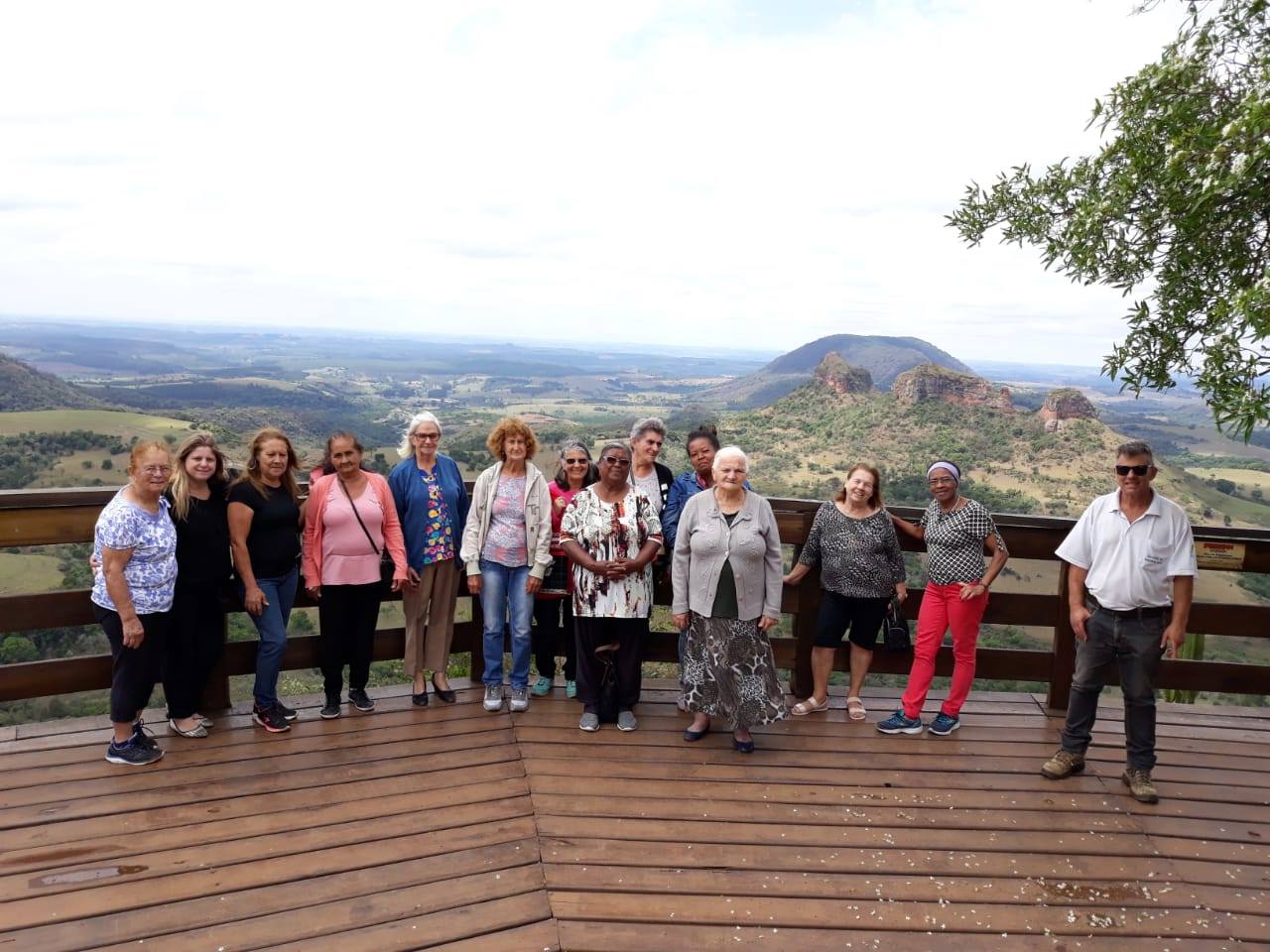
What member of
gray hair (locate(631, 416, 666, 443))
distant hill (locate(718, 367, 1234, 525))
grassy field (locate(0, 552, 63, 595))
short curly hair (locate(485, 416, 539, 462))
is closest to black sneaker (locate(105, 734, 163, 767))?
short curly hair (locate(485, 416, 539, 462))

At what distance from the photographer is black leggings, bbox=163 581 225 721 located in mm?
3508

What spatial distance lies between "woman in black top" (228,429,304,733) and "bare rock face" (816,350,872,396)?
2837 cm

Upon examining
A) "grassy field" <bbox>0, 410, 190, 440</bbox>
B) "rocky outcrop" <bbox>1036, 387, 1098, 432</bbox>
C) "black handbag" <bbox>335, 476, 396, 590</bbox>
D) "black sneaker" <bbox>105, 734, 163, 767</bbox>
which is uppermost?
"rocky outcrop" <bbox>1036, 387, 1098, 432</bbox>

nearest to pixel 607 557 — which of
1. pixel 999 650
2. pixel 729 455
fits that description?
pixel 729 455

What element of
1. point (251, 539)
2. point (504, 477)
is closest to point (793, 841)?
point (504, 477)

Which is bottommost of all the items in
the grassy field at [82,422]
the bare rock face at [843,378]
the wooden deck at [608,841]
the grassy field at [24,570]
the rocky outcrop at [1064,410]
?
the grassy field at [24,570]

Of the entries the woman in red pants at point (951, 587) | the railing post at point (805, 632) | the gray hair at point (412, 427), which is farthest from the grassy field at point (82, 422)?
the woman in red pants at point (951, 587)

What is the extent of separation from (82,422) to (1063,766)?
2911 centimetres

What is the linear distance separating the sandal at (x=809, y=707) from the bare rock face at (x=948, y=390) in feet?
79.8

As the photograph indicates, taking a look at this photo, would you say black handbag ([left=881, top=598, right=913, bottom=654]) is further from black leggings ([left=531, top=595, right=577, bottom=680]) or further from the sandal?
black leggings ([left=531, top=595, right=577, bottom=680])

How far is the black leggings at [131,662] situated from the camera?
330 cm

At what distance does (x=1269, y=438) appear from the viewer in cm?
1072

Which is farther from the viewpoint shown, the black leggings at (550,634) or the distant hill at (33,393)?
the distant hill at (33,393)

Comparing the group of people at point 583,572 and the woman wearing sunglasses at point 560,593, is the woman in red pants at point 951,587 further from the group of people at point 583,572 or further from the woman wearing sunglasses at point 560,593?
the woman wearing sunglasses at point 560,593
